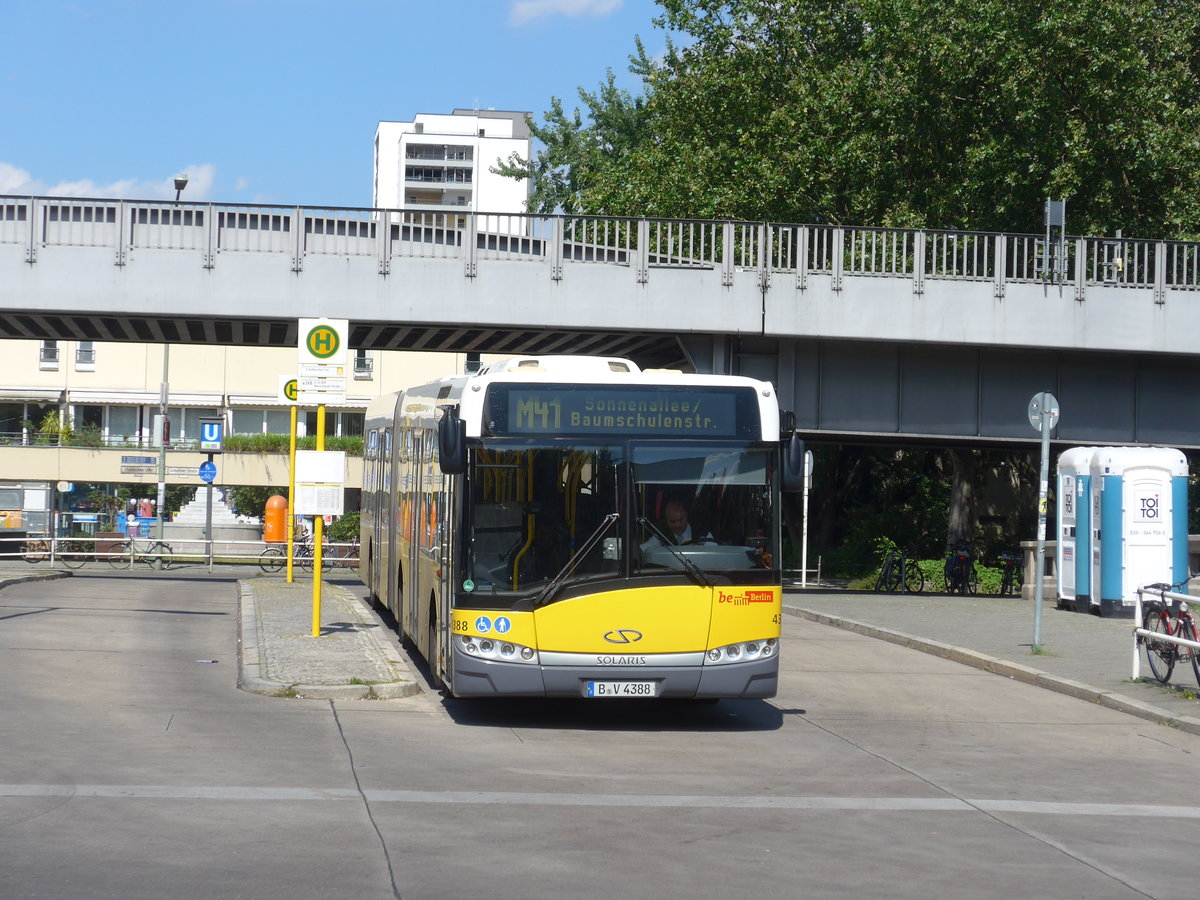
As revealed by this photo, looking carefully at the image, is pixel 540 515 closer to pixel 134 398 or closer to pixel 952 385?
pixel 952 385

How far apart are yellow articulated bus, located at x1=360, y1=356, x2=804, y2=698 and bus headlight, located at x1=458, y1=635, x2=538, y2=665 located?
0.01 m

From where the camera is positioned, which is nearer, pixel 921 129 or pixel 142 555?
pixel 142 555

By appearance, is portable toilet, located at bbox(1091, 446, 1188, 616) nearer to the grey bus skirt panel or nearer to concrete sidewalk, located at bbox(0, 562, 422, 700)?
concrete sidewalk, located at bbox(0, 562, 422, 700)

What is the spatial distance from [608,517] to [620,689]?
4.28ft

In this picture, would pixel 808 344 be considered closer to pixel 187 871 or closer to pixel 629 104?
pixel 187 871

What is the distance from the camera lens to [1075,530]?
25250 millimetres

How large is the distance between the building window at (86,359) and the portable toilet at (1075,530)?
5668 centimetres

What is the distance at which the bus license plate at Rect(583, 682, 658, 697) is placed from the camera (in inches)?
452

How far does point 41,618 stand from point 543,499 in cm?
1082

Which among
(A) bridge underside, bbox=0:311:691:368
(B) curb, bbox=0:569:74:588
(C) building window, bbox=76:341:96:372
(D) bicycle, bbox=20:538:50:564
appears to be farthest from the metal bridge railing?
(C) building window, bbox=76:341:96:372

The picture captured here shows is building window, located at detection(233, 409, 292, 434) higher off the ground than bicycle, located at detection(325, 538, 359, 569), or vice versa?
building window, located at detection(233, 409, 292, 434)

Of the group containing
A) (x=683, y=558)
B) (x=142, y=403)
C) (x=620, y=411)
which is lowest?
(x=683, y=558)

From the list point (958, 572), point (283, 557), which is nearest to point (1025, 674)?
point (958, 572)

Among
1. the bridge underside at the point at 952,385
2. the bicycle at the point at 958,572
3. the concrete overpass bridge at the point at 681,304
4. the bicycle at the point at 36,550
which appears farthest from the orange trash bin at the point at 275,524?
the bicycle at the point at 958,572
